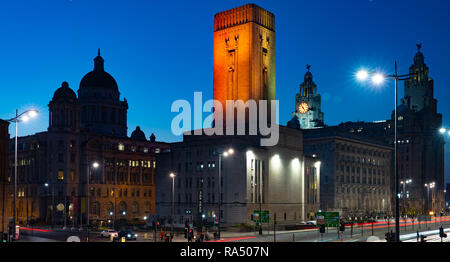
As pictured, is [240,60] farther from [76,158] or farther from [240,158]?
[76,158]

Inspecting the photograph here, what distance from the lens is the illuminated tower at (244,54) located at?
387ft

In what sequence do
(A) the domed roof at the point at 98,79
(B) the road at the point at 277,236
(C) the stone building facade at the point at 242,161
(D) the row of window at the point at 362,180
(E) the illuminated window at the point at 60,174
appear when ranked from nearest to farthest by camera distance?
(B) the road at the point at 277,236, (C) the stone building facade at the point at 242,161, (E) the illuminated window at the point at 60,174, (A) the domed roof at the point at 98,79, (D) the row of window at the point at 362,180

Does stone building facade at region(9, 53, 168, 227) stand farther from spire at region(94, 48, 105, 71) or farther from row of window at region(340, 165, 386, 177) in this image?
row of window at region(340, 165, 386, 177)

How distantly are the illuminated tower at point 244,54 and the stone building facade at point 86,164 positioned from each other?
36448 millimetres

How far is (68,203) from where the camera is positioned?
128 m

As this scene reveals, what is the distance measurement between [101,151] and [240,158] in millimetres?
48491

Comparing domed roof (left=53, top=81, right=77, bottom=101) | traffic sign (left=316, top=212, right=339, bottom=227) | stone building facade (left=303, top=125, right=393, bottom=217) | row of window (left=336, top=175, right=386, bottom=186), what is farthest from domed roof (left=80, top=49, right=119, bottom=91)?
traffic sign (left=316, top=212, right=339, bottom=227)

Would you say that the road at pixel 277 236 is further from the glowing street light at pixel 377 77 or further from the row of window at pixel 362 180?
the row of window at pixel 362 180

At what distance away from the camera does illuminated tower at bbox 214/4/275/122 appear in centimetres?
11794

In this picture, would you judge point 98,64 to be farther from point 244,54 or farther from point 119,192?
point 244,54

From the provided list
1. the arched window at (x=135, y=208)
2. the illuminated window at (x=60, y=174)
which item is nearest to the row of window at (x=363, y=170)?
the arched window at (x=135, y=208)

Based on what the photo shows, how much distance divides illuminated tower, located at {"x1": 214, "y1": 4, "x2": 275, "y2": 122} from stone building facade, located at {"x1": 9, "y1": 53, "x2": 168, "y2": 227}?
36.4 metres
